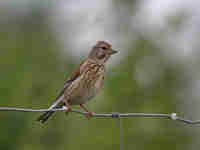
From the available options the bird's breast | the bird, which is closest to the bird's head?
→ the bird

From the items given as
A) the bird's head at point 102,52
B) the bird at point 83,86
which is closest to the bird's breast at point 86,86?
the bird at point 83,86

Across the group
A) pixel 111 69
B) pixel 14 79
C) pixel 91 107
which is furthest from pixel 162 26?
pixel 14 79

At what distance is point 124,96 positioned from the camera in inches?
314

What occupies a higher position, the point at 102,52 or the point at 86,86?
the point at 102,52

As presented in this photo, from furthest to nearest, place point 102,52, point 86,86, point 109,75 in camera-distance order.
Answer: point 109,75, point 102,52, point 86,86

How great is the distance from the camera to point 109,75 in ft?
26.1

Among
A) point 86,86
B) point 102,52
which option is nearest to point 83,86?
point 86,86

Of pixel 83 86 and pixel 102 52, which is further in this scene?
pixel 102 52

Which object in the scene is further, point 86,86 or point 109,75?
point 109,75

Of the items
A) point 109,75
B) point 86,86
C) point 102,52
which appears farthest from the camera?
point 109,75

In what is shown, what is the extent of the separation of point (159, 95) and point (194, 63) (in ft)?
2.80

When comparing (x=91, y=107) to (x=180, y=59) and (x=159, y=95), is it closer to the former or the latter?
(x=159, y=95)

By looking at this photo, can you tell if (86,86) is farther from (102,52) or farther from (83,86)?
(102,52)

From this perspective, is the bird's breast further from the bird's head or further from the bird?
the bird's head
